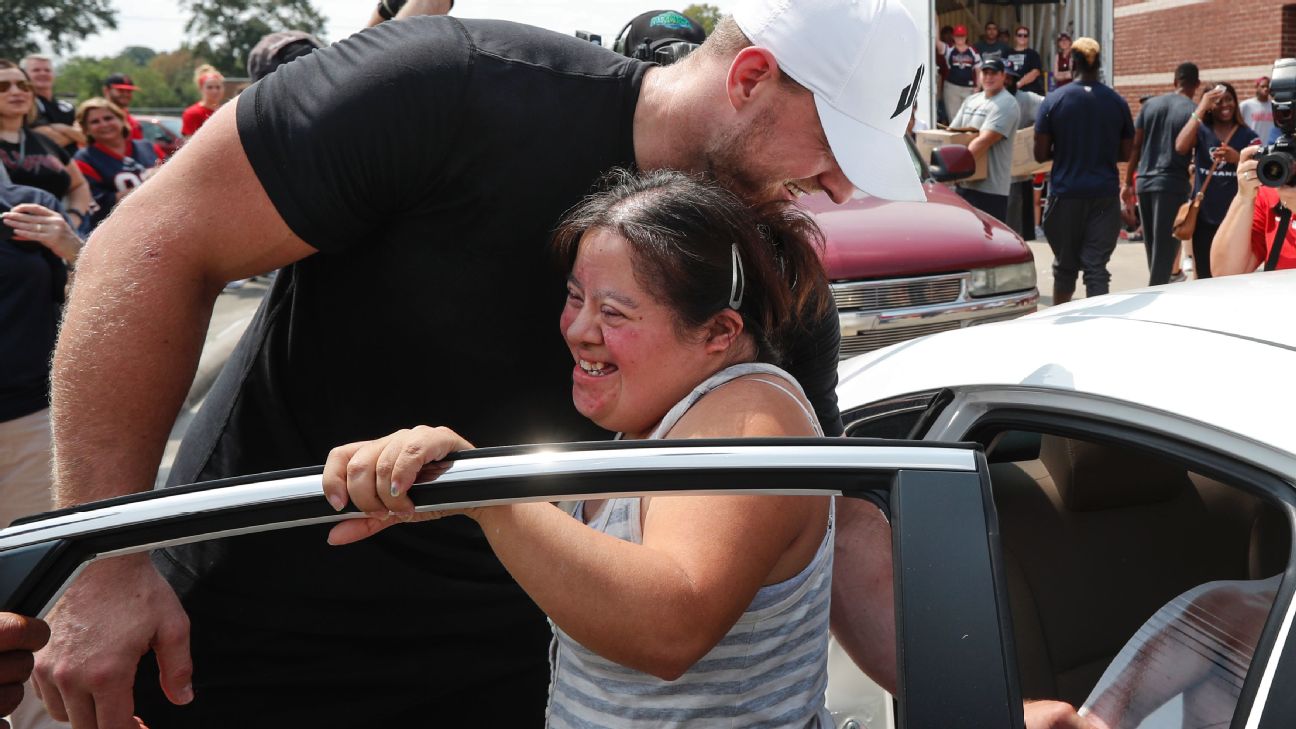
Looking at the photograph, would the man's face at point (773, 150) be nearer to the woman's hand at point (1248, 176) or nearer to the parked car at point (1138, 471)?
the parked car at point (1138, 471)

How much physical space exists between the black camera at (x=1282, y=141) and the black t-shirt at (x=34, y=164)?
16.9ft

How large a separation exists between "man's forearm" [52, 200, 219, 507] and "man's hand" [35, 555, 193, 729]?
11cm

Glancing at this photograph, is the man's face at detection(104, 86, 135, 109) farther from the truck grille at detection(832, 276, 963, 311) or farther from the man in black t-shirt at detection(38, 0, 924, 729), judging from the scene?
the man in black t-shirt at detection(38, 0, 924, 729)

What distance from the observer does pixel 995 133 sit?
916 cm

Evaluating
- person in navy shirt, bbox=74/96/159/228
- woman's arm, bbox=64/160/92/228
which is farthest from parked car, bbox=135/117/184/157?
woman's arm, bbox=64/160/92/228

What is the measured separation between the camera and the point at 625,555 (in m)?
1.20

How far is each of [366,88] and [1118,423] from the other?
113cm

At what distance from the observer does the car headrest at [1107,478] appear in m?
2.23

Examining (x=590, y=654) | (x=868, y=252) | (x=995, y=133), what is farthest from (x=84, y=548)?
(x=995, y=133)

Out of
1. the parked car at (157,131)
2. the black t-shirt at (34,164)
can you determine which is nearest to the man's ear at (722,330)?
the black t-shirt at (34,164)

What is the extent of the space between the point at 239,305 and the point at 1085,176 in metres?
6.48

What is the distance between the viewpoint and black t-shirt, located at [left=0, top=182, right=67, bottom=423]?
11.9 feet

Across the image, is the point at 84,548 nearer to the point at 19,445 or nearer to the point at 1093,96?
the point at 19,445

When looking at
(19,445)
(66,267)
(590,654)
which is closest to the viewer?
(590,654)
